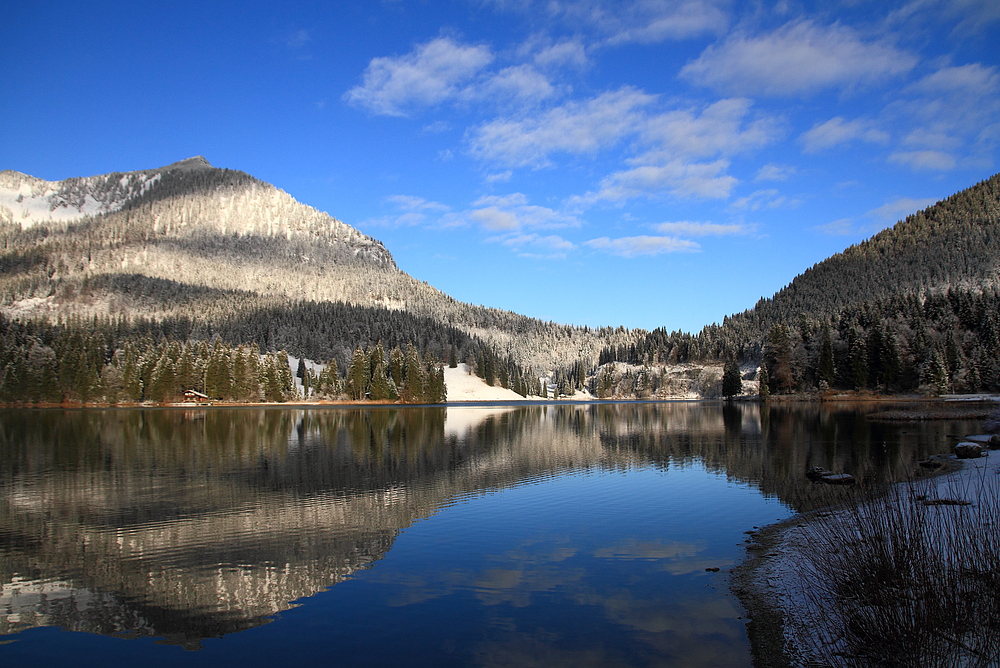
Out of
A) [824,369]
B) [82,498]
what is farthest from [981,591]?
[824,369]

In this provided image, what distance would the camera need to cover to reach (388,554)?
19406 mm

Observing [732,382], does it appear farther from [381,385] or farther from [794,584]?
[794,584]

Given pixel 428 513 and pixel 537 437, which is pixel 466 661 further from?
pixel 537 437

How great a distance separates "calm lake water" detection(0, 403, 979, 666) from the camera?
41.9 ft

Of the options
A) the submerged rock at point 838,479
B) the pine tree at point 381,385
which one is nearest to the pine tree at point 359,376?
the pine tree at point 381,385

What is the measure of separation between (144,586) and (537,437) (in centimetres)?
4679

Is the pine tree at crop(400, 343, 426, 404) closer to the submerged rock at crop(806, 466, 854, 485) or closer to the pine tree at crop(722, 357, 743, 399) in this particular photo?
the pine tree at crop(722, 357, 743, 399)

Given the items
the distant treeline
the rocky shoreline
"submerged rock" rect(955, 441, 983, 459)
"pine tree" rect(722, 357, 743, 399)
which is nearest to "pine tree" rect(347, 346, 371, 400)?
the distant treeline

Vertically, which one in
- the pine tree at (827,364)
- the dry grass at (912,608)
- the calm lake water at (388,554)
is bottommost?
the calm lake water at (388,554)

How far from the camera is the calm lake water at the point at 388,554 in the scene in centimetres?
1277

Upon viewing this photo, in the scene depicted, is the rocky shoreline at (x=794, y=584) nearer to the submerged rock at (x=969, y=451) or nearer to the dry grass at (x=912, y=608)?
the dry grass at (x=912, y=608)

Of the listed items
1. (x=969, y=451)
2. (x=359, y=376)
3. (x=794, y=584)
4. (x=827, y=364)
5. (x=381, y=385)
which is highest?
(x=359, y=376)

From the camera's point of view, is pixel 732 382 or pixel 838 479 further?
pixel 732 382

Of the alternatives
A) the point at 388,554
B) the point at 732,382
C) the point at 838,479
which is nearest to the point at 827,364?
the point at 732,382
